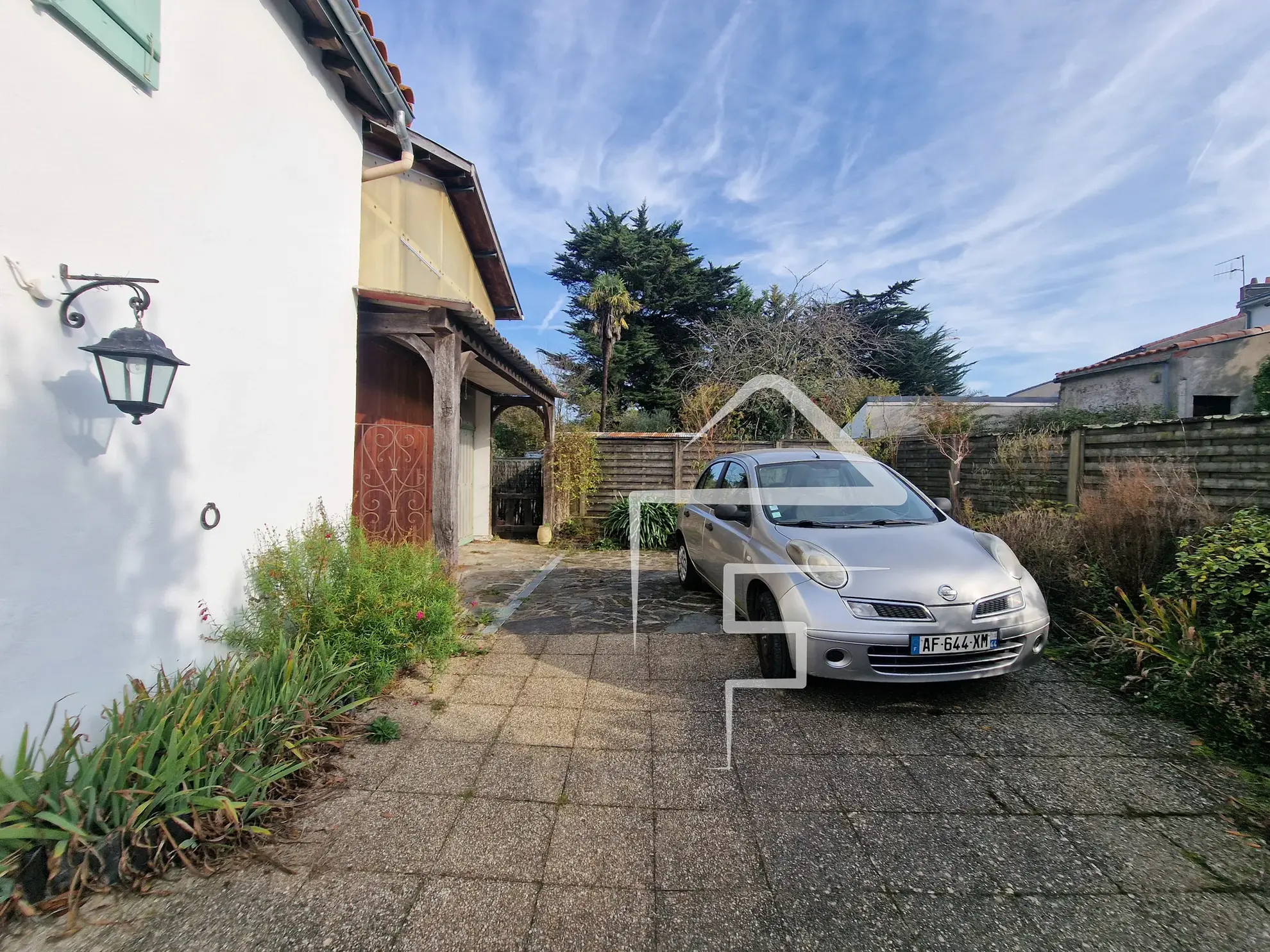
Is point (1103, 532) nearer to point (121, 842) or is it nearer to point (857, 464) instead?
point (857, 464)

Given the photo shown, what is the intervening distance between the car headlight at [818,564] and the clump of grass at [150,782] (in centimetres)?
270

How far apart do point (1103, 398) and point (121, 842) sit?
17.6 meters

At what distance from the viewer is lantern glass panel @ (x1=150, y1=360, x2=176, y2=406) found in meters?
2.54

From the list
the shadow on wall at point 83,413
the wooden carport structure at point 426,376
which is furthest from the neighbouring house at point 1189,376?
the shadow on wall at point 83,413

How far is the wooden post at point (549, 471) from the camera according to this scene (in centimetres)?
1028

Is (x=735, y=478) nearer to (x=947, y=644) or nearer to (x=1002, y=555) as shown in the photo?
(x=1002, y=555)

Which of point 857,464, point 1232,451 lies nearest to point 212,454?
point 857,464

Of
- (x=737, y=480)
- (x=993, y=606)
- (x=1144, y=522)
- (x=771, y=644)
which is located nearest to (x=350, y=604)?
(x=771, y=644)

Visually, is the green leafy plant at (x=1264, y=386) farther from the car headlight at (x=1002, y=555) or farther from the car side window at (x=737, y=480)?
the car side window at (x=737, y=480)

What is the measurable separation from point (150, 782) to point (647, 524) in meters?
7.99

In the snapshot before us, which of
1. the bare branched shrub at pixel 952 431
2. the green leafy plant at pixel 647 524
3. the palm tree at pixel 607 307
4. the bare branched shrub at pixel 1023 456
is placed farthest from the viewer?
the palm tree at pixel 607 307

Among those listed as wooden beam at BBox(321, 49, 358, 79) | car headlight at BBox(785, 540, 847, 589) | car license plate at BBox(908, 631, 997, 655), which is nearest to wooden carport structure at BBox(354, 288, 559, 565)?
wooden beam at BBox(321, 49, 358, 79)

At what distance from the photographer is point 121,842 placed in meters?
1.98

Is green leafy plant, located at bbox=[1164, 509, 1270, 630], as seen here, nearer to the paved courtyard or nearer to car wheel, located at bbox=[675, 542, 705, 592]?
the paved courtyard
